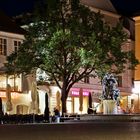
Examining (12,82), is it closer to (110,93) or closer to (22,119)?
(22,119)

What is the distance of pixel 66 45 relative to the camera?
46.2 m

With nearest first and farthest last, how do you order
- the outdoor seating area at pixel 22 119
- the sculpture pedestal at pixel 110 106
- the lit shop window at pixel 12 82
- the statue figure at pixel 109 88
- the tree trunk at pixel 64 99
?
the statue figure at pixel 109 88
the sculpture pedestal at pixel 110 106
the outdoor seating area at pixel 22 119
the tree trunk at pixel 64 99
the lit shop window at pixel 12 82

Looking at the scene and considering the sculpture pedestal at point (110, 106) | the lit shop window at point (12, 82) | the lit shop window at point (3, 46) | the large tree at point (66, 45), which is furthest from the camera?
the lit shop window at point (3, 46)

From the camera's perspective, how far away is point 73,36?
150ft

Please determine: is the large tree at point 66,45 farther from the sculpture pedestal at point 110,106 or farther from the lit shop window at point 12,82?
the sculpture pedestal at point 110,106

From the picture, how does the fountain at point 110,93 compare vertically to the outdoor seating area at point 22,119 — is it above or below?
above

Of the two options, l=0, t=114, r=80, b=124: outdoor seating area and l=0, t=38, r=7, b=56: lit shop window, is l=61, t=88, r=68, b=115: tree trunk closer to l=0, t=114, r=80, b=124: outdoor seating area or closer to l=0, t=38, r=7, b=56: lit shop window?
l=0, t=114, r=80, b=124: outdoor seating area

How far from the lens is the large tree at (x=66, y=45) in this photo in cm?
4600

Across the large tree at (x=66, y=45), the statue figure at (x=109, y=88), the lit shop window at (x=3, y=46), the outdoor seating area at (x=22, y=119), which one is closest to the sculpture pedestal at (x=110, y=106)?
the statue figure at (x=109, y=88)

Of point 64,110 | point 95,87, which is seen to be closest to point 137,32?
point 95,87

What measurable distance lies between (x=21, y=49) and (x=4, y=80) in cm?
572

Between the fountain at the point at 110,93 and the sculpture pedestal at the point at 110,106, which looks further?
the sculpture pedestal at the point at 110,106

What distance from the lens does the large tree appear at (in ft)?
151

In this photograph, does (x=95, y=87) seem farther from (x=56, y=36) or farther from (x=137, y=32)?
(x=56, y=36)
